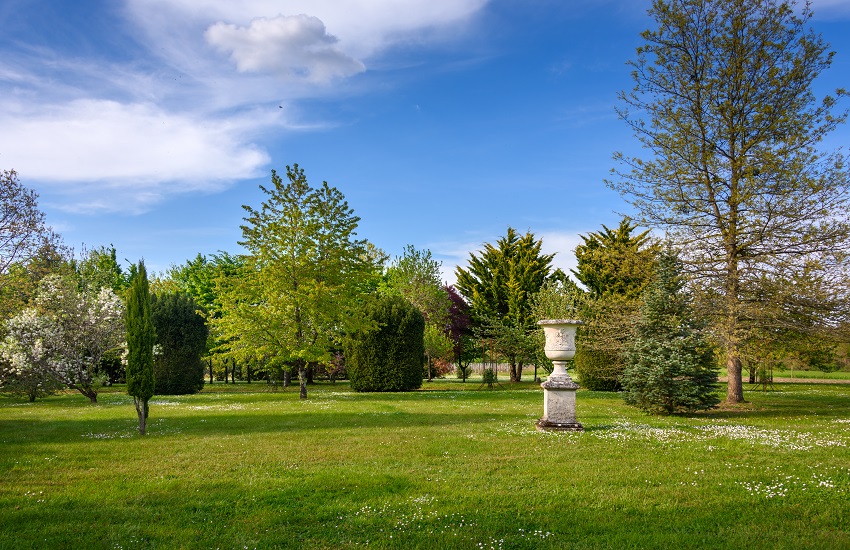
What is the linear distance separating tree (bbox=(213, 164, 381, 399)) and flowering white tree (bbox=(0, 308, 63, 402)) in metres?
6.99

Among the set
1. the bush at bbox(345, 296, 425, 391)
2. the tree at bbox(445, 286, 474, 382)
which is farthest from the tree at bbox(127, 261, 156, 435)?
the tree at bbox(445, 286, 474, 382)

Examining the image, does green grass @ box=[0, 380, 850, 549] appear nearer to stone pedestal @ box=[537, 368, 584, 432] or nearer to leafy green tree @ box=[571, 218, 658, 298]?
stone pedestal @ box=[537, 368, 584, 432]

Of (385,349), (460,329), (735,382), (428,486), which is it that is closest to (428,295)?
(460,329)

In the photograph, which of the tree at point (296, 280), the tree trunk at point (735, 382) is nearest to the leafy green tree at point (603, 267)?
the tree trunk at point (735, 382)

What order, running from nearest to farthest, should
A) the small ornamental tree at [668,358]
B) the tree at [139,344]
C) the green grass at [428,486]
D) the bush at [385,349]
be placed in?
1. the green grass at [428,486]
2. the tree at [139,344]
3. the small ornamental tree at [668,358]
4. the bush at [385,349]

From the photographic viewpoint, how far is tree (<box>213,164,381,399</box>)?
907 inches

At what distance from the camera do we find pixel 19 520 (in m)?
6.30

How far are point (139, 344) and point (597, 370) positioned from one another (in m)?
22.5

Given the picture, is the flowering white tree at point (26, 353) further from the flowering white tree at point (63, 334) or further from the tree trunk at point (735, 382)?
the tree trunk at point (735, 382)

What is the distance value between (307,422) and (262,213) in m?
12.3

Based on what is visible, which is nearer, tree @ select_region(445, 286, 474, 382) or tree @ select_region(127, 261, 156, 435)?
tree @ select_region(127, 261, 156, 435)

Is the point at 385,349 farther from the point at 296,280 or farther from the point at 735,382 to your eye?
the point at 735,382

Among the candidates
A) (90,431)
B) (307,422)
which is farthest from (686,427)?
(90,431)

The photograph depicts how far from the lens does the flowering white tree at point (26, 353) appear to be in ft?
70.6
